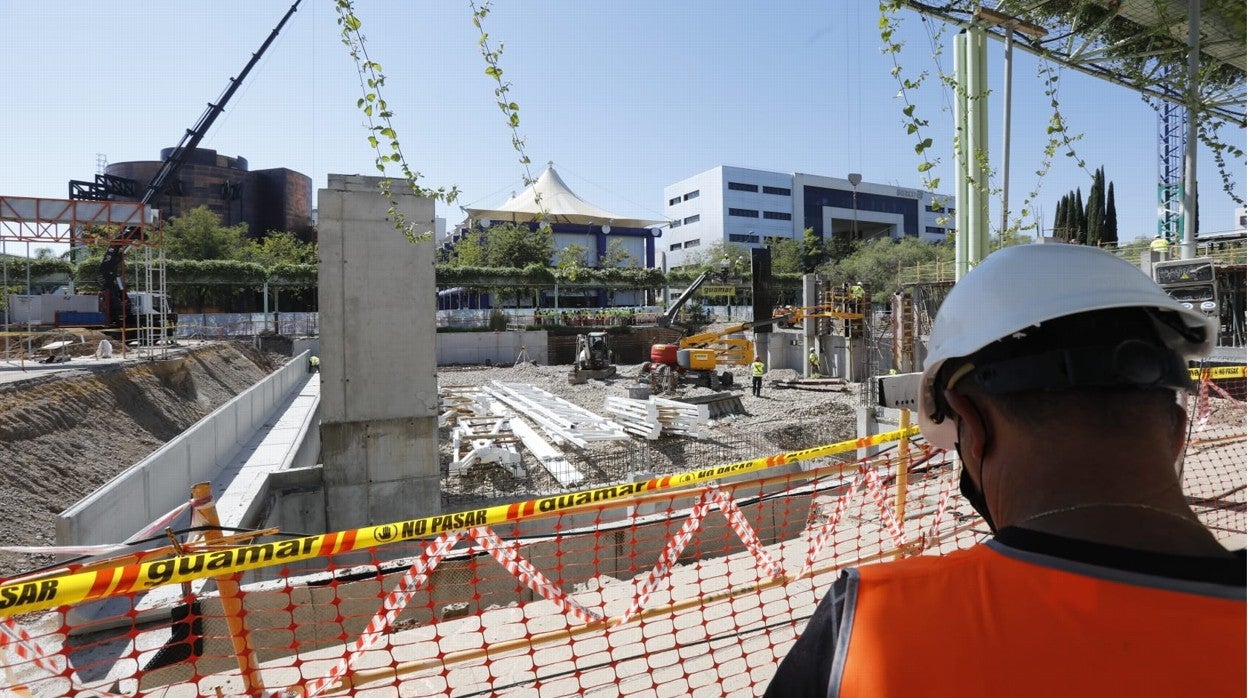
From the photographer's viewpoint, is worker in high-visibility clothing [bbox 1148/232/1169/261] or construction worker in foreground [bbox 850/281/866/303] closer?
worker in high-visibility clothing [bbox 1148/232/1169/261]

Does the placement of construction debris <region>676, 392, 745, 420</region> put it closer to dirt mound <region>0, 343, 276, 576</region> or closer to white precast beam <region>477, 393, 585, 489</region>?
white precast beam <region>477, 393, 585, 489</region>

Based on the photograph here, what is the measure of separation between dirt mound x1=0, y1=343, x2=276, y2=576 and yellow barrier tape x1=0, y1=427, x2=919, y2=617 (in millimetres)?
5780

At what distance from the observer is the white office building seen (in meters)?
70.2

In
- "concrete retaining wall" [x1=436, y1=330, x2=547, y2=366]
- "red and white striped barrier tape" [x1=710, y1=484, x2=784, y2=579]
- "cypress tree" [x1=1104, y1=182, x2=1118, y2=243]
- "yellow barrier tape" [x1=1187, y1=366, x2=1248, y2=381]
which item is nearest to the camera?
"red and white striped barrier tape" [x1=710, y1=484, x2=784, y2=579]

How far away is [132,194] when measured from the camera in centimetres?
5541

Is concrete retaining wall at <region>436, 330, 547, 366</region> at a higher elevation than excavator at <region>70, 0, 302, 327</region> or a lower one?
lower

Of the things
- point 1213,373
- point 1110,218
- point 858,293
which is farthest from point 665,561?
point 1110,218

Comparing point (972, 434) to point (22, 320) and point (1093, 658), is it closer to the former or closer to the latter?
point (1093, 658)

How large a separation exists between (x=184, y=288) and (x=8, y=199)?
23.4 meters

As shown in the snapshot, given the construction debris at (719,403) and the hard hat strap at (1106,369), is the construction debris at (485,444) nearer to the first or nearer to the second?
the construction debris at (719,403)

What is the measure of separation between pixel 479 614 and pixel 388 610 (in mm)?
495

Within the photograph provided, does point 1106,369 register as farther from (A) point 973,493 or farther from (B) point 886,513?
(B) point 886,513

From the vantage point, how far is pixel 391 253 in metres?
9.77

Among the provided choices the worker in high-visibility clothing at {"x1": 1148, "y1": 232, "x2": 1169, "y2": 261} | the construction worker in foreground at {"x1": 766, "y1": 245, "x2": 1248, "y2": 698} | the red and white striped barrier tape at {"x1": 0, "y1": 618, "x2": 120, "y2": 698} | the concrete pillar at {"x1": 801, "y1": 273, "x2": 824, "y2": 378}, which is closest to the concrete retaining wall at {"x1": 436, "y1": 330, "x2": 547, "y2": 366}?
the concrete pillar at {"x1": 801, "y1": 273, "x2": 824, "y2": 378}
